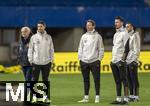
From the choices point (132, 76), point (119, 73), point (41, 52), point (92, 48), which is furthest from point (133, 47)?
point (41, 52)

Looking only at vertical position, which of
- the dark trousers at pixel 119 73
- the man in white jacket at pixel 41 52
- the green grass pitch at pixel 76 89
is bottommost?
the green grass pitch at pixel 76 89

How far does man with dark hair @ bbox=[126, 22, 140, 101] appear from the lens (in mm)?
15398

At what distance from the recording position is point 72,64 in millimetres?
26000

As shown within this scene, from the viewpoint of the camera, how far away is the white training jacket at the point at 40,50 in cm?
1498

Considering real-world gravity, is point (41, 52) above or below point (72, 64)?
above

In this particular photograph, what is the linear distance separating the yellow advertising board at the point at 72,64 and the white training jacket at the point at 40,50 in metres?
10.6

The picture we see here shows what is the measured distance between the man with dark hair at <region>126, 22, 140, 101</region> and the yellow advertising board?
33.3 feet

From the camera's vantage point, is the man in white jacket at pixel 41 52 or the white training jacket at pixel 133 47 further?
the white training jacket at pixel 133 47

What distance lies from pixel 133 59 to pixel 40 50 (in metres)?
2.34

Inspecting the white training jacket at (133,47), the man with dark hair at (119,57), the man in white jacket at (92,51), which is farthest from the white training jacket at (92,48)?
the white training jacket at (133,47)

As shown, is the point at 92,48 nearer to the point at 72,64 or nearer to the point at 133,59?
the point at 133,59

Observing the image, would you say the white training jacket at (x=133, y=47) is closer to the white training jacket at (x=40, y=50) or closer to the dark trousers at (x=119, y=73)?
the dark trousers at (x=119, y=73)

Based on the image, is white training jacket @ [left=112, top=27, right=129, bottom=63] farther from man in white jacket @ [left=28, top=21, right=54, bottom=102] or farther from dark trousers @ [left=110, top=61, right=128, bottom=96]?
man in white jacket @ [left=28, top=21, right=54, bottom=102]

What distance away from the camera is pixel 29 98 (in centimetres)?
1285
